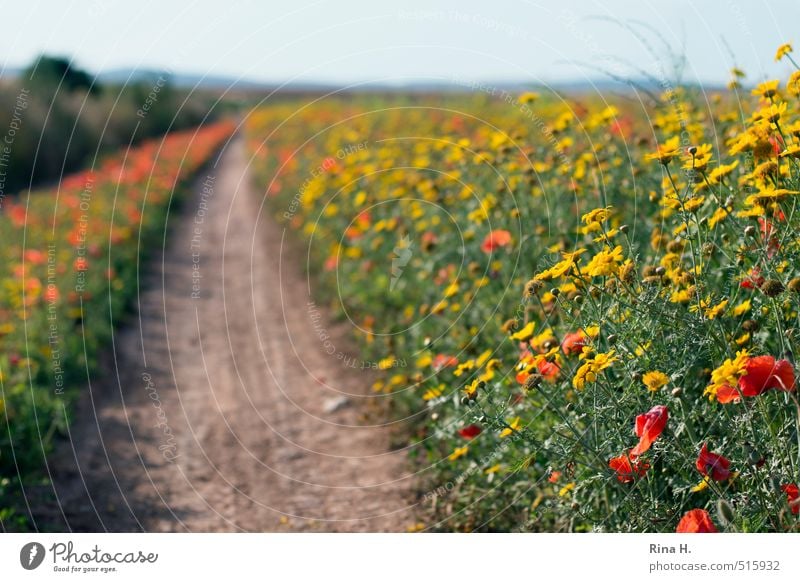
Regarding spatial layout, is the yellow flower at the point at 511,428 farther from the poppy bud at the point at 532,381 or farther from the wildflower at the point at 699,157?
the wildflower at the point at 699,157

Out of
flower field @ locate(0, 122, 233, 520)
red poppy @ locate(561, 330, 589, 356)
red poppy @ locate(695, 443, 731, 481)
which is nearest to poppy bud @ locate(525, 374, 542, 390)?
red poppy @ locate(561, 330, 589, 356)

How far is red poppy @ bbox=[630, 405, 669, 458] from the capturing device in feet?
7.45

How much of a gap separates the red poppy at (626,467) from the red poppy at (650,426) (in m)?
0.16

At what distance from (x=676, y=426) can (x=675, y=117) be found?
5.77 feet

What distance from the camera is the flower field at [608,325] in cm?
246

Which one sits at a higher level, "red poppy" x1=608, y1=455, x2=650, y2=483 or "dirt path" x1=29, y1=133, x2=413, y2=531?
"red poppy" x1=608, y1=455, x2=650, y2=483

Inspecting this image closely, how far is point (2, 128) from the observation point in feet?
54.0

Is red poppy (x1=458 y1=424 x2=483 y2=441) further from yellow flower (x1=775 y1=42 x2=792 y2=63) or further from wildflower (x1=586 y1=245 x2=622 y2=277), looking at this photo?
yellow flower (x1=775 y1=42 x2=792 y2=63)

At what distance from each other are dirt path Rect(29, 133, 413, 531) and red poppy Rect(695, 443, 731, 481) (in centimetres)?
167

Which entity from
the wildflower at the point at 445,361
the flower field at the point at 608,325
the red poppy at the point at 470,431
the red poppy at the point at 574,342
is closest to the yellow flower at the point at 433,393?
the flower field at the point at 608,325

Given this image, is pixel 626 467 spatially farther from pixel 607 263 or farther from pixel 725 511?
pixel 607 263
